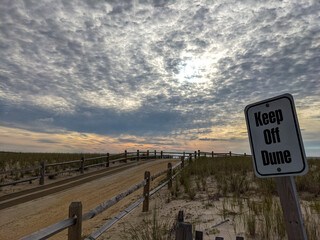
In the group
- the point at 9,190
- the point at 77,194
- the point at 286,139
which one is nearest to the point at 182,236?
the point at 286,139

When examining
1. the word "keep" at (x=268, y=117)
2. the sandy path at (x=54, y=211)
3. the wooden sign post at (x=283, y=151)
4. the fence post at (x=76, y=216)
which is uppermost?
the word "keep" at (x=268, y=117)

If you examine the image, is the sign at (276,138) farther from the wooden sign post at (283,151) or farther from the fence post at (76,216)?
the fence post at (76,216)

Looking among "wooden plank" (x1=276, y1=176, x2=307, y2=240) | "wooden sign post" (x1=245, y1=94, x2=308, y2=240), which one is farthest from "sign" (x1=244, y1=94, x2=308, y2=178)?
"wooden plank" (x1=276, y1=176, x2=307, y2=240)

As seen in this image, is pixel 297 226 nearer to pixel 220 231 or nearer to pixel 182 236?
pixel 182 236

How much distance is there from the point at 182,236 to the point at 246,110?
1.63m

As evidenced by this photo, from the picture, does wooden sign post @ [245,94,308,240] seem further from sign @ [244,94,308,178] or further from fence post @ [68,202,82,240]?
fence post @ [68,202,82,240]

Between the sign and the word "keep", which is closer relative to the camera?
the sign

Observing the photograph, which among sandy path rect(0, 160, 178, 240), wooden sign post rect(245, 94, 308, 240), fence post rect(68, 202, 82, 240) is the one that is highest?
wooden sign post rect(245, 94, 308, 240)

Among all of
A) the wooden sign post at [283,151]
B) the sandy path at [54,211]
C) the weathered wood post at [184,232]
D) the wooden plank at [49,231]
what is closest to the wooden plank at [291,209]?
the wooden sign post at [283,151]

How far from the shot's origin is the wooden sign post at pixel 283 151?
2.09 meters

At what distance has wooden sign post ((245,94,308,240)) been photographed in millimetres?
2086

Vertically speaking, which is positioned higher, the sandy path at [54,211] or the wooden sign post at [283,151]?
the wooden sign post at [283,151]

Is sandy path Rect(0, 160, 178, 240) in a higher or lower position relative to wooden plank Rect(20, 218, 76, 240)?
lower

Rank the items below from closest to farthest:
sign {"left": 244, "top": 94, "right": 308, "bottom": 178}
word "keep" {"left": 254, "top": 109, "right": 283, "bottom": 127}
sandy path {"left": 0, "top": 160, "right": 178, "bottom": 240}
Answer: sign {"left": 244, "top": 94, "right": 308, "bottom": 178} < word "keep" {"left": 254, "top": 109, "right": 283, "bottom": 127} < sandy path {"left": 0, "top": 160, "right": 178, "bottom": 240}
